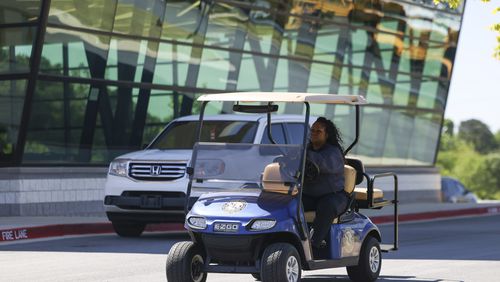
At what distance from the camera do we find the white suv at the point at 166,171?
18531 mm

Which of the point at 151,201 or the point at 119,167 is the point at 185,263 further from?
the point at 119,167

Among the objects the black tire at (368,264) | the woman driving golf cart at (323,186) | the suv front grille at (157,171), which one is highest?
the woman driving golf cart at (323,186)

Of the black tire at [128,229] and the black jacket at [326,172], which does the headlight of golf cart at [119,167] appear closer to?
the black tire at [128,229]

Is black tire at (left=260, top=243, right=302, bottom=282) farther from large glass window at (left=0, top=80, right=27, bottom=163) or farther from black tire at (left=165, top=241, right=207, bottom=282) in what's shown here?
large glass window at (left=0, top=80, right=27, bottom=163)

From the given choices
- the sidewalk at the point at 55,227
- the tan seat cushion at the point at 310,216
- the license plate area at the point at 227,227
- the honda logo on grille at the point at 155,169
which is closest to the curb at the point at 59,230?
the sidewalk at the point at 55,227

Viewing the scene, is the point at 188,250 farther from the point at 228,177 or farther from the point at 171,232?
the point at 171,232

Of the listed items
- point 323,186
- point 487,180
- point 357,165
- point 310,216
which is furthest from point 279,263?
point 487,180

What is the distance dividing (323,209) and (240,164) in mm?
889

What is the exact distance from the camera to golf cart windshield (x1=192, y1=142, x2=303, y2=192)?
11.7 metres

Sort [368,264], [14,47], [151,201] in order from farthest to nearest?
[14,47], [151,201], [368,264]

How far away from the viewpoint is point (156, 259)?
51.7 ft

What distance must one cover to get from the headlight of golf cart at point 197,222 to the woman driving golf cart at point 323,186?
1.06m

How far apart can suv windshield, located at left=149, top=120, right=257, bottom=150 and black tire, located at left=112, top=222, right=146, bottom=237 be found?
1.24 metres

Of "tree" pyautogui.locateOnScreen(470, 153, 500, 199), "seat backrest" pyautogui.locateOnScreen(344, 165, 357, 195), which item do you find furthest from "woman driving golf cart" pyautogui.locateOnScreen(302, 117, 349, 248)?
"tree" pyautogui.locateOnScreen(470, 153, 500, 199)
